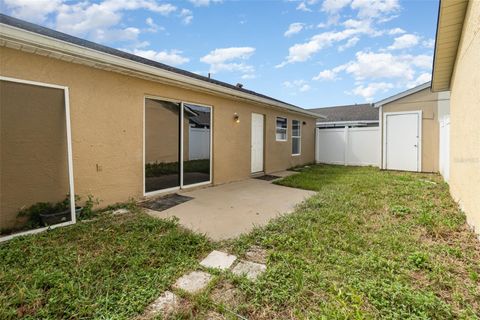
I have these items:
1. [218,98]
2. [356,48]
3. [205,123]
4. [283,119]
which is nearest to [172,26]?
[218,98]

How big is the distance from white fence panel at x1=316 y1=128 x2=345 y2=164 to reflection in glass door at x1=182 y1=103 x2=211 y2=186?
8.54 metres

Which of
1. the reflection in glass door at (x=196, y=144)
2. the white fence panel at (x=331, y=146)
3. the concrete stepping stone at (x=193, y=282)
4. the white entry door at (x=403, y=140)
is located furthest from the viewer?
the white fence panel at (x=331, y=146)

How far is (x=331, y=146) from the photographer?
43.0 feet

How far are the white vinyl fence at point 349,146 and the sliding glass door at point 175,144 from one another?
337 inches

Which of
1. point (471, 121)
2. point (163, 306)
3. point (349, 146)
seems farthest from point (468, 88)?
point (349, 146)

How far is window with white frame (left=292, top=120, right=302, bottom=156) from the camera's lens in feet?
36.8

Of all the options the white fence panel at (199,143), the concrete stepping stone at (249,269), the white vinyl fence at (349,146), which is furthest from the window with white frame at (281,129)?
the concrete stepping stone at (249,269)

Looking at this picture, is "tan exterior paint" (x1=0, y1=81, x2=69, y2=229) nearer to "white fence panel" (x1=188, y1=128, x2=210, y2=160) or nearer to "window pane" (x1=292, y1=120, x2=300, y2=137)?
"white fence panel" (x1=188, y1=128, x2=210, y2=160)

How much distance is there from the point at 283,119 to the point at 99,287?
30.2ft

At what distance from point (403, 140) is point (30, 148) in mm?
11565

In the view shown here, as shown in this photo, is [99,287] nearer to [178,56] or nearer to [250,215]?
[250,215]

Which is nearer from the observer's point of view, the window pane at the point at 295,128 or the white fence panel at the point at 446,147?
the white fence panel at the point at 446,147

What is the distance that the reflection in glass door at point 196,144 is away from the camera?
604 cm

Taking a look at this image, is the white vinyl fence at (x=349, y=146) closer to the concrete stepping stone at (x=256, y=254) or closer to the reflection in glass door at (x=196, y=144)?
the reflection in glass door at (x=196, y=144)
